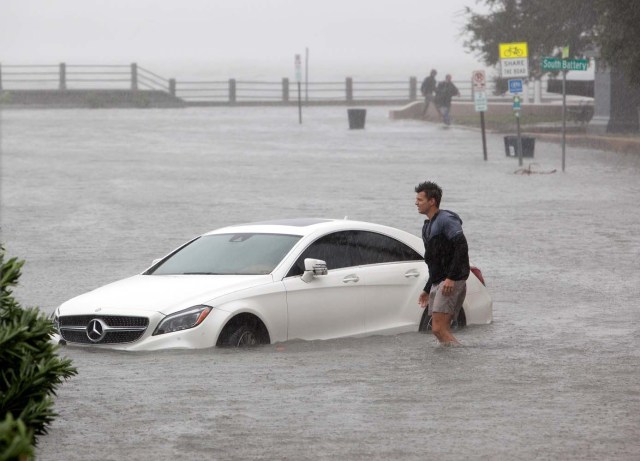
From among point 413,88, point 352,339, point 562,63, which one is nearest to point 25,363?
point 352,339

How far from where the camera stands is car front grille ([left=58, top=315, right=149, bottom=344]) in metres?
11.7

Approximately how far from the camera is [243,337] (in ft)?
39.1

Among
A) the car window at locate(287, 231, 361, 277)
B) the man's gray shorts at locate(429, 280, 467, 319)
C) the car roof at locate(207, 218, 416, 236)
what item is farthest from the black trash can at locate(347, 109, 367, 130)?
the man's gray shorts at locate(429, 280, 467, 319)

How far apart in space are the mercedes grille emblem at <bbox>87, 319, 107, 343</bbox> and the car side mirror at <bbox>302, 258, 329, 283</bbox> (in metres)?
1.81

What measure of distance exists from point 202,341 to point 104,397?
2.31m

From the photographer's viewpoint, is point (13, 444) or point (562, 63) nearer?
point (13, 444)

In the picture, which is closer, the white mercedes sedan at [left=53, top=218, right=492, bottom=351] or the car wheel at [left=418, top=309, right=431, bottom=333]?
the white mercedes sedan at [left=53, top=218, right=492, bottom=351]

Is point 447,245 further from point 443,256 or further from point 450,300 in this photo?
point 450,300

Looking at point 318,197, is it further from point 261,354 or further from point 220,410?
point 220,410

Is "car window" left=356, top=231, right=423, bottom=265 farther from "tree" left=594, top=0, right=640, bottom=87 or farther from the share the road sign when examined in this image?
"tree" left=594, top=0, right=640, bottom=87

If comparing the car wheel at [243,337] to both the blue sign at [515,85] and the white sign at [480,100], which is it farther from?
the white sign at [480,100]

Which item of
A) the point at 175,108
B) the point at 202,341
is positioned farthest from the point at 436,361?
the point at 175,108

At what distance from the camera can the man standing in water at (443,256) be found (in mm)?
11898

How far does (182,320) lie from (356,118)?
40445 millimetres
